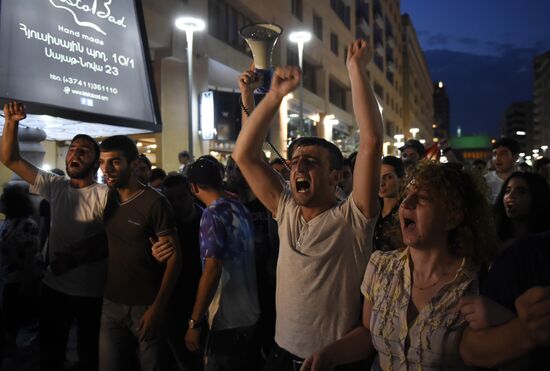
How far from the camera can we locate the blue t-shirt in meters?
3.07

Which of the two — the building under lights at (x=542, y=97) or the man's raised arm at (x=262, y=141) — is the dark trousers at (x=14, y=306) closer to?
the man's raised arm at (x=262, y=141)

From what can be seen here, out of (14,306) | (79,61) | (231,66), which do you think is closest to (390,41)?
(231,66)

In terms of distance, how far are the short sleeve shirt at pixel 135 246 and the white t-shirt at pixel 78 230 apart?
0.35 m

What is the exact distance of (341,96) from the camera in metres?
37.2

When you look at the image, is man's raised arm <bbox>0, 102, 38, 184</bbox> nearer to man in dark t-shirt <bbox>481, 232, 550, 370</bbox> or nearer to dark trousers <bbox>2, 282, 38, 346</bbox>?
dark trousers <bbox>2, 282, 38, 346</bbox>

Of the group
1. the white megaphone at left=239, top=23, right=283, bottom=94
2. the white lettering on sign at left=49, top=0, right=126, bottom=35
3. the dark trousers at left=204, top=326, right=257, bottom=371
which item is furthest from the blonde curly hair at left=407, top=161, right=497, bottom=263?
the white lettering on sign at left=49, top=0, right=126, bottom=35

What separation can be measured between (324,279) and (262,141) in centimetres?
95

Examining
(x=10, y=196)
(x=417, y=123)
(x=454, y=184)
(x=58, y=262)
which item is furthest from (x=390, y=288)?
(x=417, y=123)

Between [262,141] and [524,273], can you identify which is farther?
[262,141]

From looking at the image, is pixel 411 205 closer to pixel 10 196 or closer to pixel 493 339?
pixel 493 339

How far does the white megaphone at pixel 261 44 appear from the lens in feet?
10.2

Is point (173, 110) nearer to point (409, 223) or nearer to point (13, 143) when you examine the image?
point (13, 143)

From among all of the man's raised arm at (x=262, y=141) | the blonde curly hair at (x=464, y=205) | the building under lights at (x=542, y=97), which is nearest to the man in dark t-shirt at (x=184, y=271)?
the man's raised arm at (x=262, y=141)

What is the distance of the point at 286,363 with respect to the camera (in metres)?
2.51
